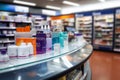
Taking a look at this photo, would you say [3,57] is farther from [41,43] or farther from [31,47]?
[41,43]

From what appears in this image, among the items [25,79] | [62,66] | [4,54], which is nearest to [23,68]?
[25,79]

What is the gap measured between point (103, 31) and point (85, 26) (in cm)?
142

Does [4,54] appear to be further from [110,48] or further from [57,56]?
[110,48]

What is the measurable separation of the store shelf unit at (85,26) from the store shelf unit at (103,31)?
1.36 feet

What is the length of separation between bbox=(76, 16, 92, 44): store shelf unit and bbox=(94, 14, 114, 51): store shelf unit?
41 cm

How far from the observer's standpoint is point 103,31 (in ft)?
29.2

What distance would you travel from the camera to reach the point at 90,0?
8.22 m

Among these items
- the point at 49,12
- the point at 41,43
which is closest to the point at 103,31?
the point at 49,12

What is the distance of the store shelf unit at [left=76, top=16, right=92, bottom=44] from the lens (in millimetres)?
9555

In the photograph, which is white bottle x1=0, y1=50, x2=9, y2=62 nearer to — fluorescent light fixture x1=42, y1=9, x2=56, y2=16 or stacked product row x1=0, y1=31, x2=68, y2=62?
stacked product row x1=0, y1=31, x2=68, y2=62

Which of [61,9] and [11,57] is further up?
[61,9]

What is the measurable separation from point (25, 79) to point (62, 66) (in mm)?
429

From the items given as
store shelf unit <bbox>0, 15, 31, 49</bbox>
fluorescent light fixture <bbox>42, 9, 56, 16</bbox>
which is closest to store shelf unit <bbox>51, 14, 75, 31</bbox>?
fluorescent light fixture <bbox>42, 9, 56, 16</bbox>

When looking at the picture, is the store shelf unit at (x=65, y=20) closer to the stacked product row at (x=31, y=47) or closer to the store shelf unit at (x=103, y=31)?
the store shelf unit at (x=103, y=31)
